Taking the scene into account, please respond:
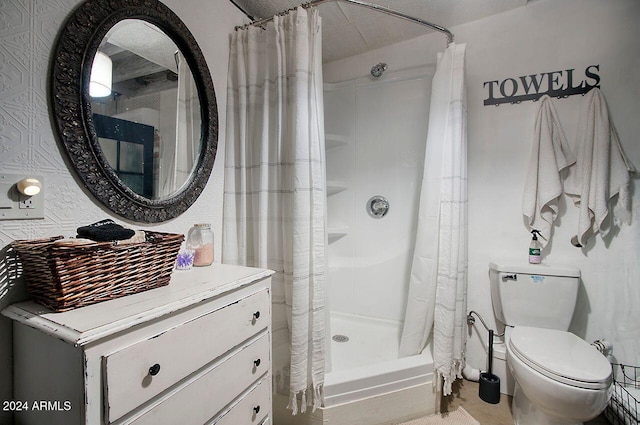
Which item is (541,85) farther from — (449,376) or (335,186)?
(449,376)

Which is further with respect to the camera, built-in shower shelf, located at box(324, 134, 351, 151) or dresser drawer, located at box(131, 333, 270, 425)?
built-in shower shelf, located at box(324, 134, 351, 151)

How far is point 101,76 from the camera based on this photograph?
896 millimetres

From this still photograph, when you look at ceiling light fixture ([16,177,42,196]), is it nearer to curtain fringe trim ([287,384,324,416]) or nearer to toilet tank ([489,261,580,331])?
curtain fringe trim ([287,384,324,416])

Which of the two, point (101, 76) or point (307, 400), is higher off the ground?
point (101, 76)

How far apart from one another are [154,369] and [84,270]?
290 mm

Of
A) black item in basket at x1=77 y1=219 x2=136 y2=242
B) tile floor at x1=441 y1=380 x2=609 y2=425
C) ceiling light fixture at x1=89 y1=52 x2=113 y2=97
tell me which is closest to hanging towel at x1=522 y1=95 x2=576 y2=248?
tile floor at x1=441 y1=380 x2=609 y2=425

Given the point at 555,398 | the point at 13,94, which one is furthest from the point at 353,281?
the point at 13,94

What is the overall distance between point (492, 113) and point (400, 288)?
4.48 feet

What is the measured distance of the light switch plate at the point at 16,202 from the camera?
27.6 inches

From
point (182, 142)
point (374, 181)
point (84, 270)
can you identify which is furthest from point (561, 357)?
point (182, 142)

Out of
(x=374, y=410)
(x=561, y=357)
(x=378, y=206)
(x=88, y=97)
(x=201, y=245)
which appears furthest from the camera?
(x=378, y=206)

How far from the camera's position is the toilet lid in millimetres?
1120

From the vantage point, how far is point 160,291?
0.79m

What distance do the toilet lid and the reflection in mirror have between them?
5.92ft
